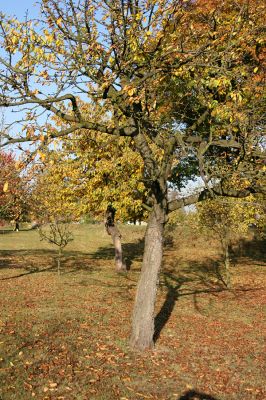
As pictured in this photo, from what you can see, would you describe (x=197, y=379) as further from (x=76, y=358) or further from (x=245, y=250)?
(x=245, y=250)

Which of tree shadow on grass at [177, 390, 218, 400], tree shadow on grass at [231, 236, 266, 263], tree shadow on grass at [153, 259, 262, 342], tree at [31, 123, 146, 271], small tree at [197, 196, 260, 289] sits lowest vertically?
tree shadow on grass at [177, 390, 218, 400]

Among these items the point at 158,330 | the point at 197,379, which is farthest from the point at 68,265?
the point at 197,379

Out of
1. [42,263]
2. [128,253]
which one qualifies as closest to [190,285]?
[42,263]

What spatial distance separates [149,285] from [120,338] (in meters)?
2.15

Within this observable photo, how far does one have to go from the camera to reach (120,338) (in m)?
11.1

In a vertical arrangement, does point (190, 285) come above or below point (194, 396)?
above

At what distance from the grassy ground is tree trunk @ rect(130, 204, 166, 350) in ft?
1.75

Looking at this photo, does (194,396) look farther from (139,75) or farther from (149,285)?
(139,75)

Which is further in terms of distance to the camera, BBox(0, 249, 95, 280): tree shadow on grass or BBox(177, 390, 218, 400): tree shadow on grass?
BBox(0, 249, 95, 280): tree shadow on grass

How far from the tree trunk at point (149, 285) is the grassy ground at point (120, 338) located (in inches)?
21.0

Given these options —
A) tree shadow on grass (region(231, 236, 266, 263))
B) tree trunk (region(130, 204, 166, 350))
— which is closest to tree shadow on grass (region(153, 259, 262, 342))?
tree trunk (region(130, 204, 166, 350))

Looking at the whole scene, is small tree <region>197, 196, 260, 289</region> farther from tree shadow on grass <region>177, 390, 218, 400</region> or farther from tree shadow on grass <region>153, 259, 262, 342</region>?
tree shadow on grass <region>177, 390, 218, 400</region>

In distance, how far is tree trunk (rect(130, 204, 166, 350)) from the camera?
10.3 metres

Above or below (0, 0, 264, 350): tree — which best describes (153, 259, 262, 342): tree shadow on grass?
below
